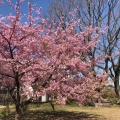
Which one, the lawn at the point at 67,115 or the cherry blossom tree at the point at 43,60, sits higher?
the cherry blossom tree at the point at 43,60

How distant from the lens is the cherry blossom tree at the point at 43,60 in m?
8.41

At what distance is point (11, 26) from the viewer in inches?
323

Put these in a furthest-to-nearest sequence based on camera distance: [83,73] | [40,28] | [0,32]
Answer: [83,73] → [40,28] → [0,32]

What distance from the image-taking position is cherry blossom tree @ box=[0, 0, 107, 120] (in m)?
8.41

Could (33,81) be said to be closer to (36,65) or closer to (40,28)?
(36,65)

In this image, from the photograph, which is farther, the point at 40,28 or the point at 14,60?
the point at 40,28

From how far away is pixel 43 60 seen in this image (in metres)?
8.98

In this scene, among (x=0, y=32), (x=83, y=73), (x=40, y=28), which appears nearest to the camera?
(x=0, y=32)

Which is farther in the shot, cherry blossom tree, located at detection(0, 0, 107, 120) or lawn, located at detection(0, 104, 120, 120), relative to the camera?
lawn, located at detection(0, 104, 120, 120)

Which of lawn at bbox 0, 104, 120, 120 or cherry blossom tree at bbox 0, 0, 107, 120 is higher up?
cherry blossom tree at bbox 0, 0, 107, 120

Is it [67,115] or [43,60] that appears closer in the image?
[43,60]

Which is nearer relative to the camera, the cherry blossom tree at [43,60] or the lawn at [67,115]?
the cherry blossom tree at [43,60]

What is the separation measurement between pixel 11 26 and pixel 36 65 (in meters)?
1.59

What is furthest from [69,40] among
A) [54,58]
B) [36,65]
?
[36,65]
